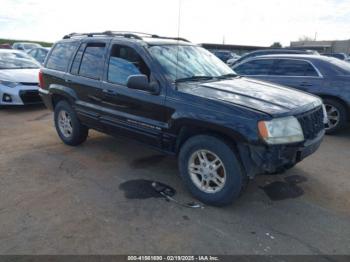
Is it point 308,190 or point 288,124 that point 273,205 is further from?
point 288,124

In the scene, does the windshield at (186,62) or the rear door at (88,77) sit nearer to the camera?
the windshield at (186,62)

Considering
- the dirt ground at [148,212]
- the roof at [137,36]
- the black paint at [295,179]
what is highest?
the roof at [137,36]

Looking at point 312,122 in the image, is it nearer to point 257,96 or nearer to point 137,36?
point 257,96

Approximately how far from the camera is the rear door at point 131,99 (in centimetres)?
402

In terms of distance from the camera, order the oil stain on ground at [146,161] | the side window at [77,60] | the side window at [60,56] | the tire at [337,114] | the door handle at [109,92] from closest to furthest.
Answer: the door handle at [109,92] < the oil stain on ground at [146,161] < the side window at [77,60] < the side window at [60,56] < the tire at [337,114]

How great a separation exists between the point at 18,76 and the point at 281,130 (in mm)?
7561

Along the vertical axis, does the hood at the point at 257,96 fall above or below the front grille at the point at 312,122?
above

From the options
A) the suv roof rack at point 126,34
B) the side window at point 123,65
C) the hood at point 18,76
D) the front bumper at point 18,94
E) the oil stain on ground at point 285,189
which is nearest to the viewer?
the oil stain on ground at point 285,189

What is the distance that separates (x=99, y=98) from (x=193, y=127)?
5.73 feet

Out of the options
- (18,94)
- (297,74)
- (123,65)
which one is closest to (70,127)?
(123,65)

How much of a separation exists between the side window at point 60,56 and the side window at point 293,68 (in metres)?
4.54

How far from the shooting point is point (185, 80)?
13.2 feet

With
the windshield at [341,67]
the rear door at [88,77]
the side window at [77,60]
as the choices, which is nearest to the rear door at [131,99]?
the rear door at [88,77]

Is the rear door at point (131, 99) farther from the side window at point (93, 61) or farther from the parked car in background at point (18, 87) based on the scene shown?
the parked car in background at point (18, 87)
